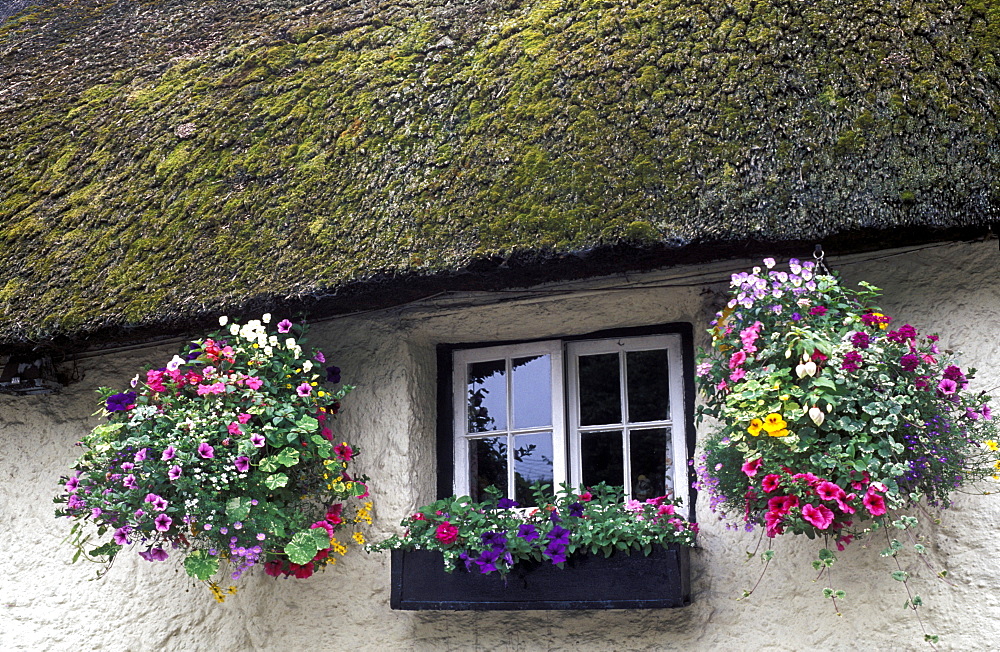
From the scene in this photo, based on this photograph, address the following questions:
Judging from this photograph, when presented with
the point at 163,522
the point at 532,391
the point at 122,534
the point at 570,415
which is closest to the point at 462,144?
the point at 532,391

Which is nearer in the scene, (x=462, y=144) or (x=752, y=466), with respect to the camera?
(x=752, y=466)

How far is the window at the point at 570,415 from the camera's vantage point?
369 centimetres

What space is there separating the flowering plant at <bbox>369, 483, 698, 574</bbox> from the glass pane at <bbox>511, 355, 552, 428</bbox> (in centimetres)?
42

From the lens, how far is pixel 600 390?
3822mm

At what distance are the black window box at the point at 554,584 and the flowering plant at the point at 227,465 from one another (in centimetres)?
31

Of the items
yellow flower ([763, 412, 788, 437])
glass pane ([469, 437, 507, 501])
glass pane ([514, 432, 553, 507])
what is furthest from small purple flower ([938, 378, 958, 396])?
glass pane ([469, 437, 507, 501])

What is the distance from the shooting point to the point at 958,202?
305 centimetres

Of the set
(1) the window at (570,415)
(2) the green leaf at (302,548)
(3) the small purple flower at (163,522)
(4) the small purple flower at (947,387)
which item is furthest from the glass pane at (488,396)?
(4) the small purple flower at (947,387)

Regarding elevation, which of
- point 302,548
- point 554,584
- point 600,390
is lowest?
point 554,584

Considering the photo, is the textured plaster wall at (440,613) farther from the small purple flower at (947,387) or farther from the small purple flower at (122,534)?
the small purple flower at (122,534)

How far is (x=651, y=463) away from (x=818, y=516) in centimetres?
93

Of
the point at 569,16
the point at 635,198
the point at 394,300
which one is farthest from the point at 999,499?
the point at 569,16

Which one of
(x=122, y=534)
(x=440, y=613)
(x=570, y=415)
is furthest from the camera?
(x=570, y=415)

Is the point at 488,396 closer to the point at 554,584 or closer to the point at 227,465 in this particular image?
the point at 554,584
